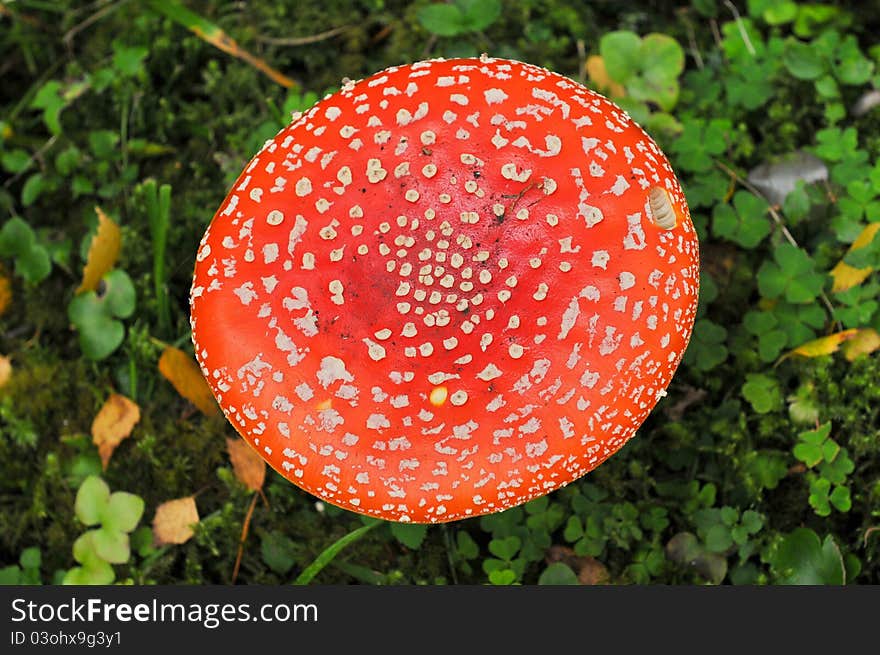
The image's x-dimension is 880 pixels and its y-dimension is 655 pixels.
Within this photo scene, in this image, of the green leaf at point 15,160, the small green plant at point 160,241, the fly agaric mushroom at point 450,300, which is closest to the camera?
the fly agaric mushroom at point 450,300

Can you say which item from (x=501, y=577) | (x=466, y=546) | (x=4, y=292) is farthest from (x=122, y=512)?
(x=501, y=577)

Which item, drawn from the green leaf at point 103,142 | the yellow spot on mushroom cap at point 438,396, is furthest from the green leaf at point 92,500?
the yellow spot on mushroom cap at point 438,396

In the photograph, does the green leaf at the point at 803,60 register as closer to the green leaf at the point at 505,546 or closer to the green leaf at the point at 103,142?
the green leaf at the point at 505,546

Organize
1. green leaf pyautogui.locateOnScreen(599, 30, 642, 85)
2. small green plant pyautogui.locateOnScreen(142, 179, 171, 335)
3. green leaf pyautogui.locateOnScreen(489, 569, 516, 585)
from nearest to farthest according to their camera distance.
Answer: green leaf pyautogui.locateOnScreen(489, 569, 516, 585), small green plant pyautogui.locateOnScreen(142, 179, 171, 335), green leaf pyautogui.locateOnScreen(599, 30, 642, 85)

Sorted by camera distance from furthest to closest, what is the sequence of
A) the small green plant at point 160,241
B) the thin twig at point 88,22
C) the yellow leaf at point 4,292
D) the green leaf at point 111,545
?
the thin twig at point 88,22 < the yellow leaf at point 4,292 < the small green plant at point 160,241 < the green leaf at point 111,545

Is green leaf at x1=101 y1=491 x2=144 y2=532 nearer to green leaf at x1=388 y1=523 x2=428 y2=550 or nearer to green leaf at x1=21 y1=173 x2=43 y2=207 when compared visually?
green leaf at x1=388 y1=523 x2=428 y2=550

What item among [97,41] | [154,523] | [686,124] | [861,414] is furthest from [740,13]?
[154,523]

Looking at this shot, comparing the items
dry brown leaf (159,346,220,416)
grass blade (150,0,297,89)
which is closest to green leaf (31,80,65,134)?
grass blade (150,0,297,89)
